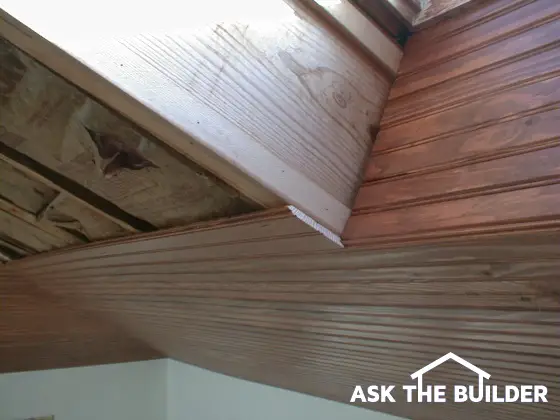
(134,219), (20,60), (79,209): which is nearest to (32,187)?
(79,209)

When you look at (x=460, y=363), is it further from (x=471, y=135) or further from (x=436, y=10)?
(x=436, y=10)

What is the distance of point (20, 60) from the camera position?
71cm

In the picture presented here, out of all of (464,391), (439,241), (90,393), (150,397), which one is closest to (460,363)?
(464,391)

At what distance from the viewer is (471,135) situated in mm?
763

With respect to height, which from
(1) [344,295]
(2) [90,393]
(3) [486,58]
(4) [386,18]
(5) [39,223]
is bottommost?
(2) [90,393]

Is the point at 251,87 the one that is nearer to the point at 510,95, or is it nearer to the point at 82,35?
the point at 82,35

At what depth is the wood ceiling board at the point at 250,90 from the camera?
67 centimetres

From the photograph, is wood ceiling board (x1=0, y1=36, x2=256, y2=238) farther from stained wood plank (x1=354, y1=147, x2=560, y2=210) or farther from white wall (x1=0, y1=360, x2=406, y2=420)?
white wall (x1=0, y1=360, x2=406, y2=420)

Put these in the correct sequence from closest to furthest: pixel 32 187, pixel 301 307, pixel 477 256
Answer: pixel 477 256 < pixel 32 187 < pixel 301 307

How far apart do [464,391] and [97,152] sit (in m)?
1.25

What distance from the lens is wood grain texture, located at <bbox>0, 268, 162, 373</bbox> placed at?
2.31 metres

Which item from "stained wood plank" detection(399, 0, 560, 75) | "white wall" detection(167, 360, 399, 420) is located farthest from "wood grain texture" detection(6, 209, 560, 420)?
"white wall" detection(167, 360, 399, 420)

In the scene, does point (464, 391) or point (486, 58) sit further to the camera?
point (464, 391)

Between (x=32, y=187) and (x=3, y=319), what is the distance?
162cm
